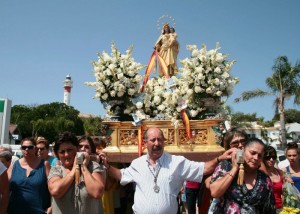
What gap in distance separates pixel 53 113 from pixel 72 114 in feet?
10.9

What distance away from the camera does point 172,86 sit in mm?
7141

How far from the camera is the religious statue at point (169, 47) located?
937 cm

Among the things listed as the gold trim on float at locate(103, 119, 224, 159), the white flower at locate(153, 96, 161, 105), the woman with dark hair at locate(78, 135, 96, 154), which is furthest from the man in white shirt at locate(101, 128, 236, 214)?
the white flower at locate(153, 96, 161, 105)

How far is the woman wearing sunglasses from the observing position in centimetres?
400

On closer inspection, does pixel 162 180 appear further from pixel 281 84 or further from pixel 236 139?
pixel 281 84

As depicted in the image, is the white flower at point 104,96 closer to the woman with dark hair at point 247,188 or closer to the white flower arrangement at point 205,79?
the white flower arrangement at point 205,79

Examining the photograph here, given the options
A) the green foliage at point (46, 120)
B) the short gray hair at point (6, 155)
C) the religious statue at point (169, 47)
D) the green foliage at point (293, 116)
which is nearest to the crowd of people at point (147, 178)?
the short gray hair at point (6, 155)

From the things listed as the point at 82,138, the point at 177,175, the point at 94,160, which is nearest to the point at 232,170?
the point at 177,175

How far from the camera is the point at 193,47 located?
699cm

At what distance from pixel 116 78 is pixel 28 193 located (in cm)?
337

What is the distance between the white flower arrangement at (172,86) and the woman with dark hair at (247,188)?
3526mm

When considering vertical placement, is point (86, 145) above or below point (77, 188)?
above

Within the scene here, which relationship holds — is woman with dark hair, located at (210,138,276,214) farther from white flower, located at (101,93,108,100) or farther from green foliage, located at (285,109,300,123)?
green foliage, located at (285,109,300,123)

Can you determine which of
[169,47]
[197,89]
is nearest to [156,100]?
[197,89]
